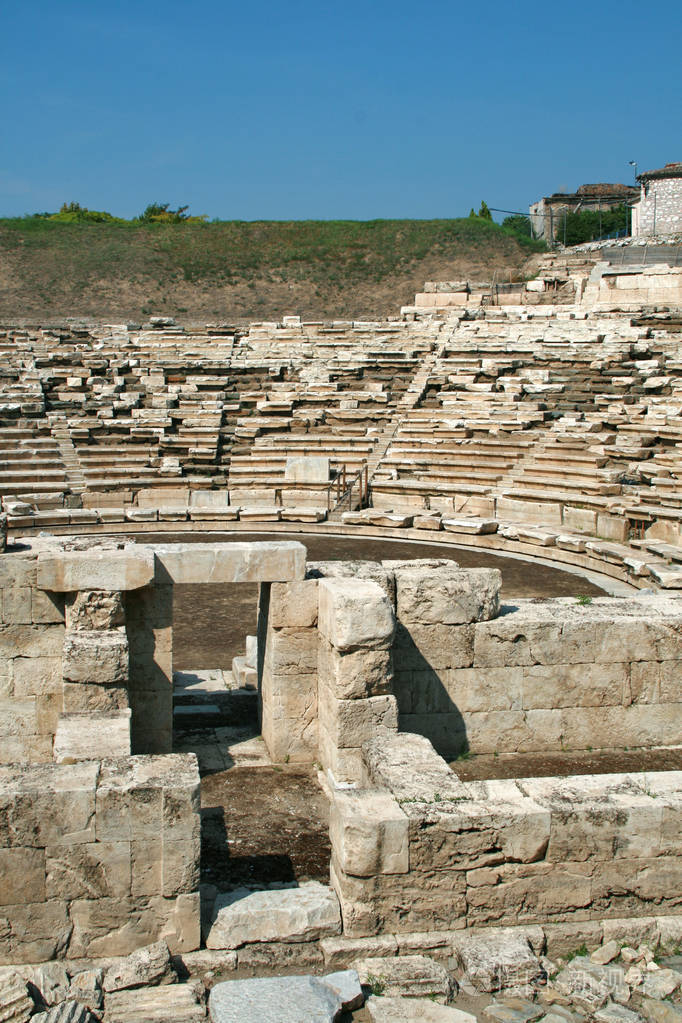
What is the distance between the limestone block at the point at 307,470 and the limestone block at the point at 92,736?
1316 cm

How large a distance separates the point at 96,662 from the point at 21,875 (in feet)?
6.74

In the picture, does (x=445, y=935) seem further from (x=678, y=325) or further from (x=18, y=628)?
(x=678, y=325)

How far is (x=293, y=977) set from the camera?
171 inches

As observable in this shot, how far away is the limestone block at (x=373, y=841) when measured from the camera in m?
4.70

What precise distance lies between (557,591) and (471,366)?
1095 cm

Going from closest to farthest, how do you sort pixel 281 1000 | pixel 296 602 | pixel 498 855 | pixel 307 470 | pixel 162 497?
1. pixel 281 1000
2. pixel 498 855
3. pixel 296 602
4. pixel 162 497
5. pixel 307 470

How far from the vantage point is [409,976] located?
179 inches

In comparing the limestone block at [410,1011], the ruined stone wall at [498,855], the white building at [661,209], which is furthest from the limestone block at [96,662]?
the white building at [661,209]

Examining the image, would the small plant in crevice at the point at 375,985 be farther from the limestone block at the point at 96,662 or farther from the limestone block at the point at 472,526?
the limestone block at the point at 472,526

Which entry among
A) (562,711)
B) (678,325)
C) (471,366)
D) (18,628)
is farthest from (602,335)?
(18,628)

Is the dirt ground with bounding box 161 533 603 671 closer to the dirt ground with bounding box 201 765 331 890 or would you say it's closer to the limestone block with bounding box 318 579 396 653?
the dirt ground with bounding box 201 765 331 890

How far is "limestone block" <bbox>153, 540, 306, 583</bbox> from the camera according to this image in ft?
23.4

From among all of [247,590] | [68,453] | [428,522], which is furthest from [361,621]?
[68,453]

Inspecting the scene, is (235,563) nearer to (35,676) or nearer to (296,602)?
(296,602)
